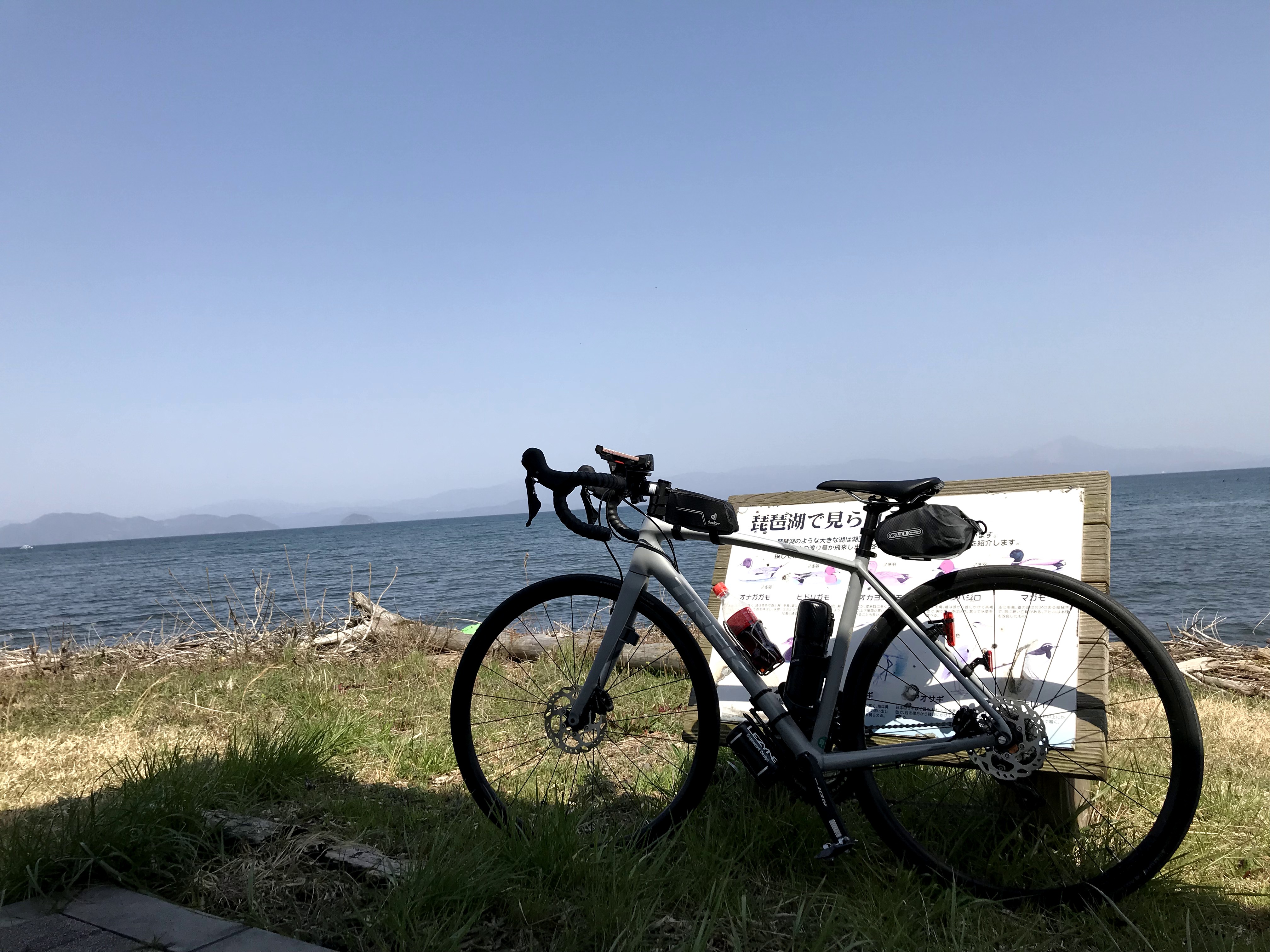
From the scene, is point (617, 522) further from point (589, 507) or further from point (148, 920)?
point (148, 920)

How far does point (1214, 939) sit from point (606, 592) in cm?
190

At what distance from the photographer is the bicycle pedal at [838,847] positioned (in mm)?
2209

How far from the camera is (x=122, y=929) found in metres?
1.94

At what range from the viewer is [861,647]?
7.96ft

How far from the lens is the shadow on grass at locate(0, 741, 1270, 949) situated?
195 cm

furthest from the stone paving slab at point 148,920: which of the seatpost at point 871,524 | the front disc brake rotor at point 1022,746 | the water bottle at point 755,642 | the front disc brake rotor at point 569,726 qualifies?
the front disc brake rotor at point 1022,746

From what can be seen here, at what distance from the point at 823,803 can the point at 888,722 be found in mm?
441

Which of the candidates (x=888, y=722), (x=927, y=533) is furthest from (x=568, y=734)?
(x=927, y=533)

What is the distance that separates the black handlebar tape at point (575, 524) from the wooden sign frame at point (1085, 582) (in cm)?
87

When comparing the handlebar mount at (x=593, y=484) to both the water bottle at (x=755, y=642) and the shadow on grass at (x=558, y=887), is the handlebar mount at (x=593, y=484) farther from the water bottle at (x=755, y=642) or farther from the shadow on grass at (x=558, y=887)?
the shadow on grass at (x=558, y=887)

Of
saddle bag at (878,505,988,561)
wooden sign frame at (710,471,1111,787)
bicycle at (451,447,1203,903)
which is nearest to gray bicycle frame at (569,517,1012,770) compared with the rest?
bicycle at (451,447,1203,903)

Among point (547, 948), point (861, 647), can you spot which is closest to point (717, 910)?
point (547, 948)

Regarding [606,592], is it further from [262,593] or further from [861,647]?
[262,593]

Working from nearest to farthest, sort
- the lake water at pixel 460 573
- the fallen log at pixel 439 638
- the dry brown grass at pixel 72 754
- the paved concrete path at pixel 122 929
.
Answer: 1. the paved concrete path at pixel 122 929
2. the dry brown grass at pixel 72 754
3. the fallen log at pixel 439 638
4. the lake water at pixel 460 573
